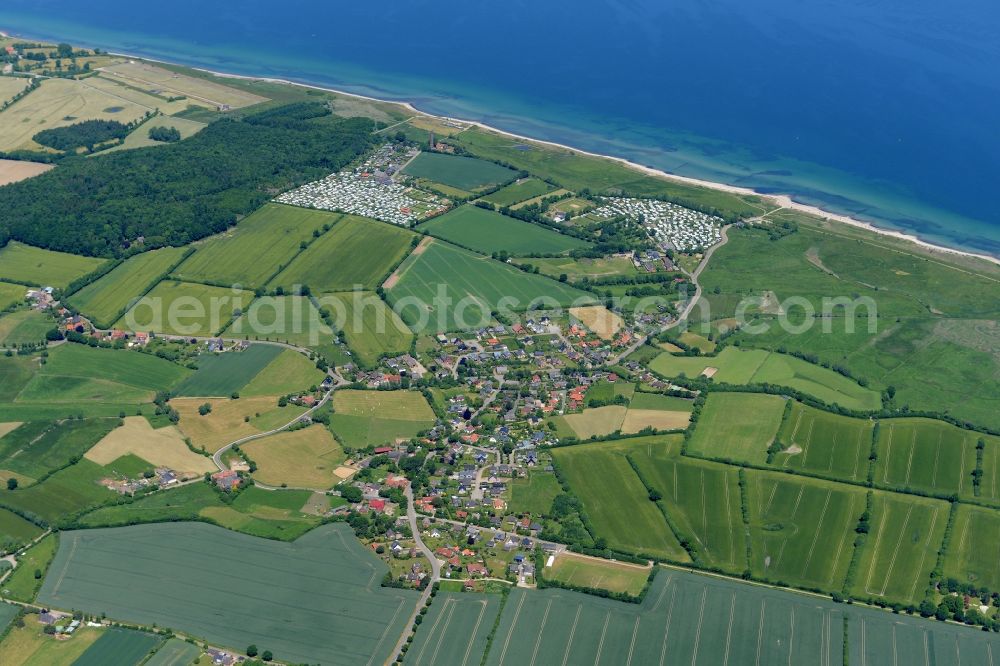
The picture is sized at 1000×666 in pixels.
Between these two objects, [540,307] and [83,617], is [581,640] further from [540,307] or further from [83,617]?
[540,307]

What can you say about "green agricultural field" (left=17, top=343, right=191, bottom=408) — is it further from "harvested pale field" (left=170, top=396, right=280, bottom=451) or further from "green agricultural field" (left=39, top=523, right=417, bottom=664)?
"green agricultural field" (left=39, top=523, right=417, bottom=664)

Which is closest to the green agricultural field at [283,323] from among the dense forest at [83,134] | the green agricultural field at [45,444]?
the green agricultural field at [45,444]

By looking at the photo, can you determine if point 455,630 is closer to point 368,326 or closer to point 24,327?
point 368,326

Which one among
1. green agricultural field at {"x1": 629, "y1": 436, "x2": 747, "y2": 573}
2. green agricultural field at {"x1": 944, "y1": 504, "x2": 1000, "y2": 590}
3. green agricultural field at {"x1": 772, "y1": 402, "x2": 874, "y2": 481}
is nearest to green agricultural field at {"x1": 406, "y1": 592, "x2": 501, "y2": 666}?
green agricultural field at {"x1": 629, "y1": 436, "x2": 747, "y2": 573}

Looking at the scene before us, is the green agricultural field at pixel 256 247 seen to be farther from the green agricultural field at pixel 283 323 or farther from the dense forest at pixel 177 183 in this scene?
the green agricultural field at pixel 283 323

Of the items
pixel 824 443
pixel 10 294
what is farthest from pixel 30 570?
pixel 824 443

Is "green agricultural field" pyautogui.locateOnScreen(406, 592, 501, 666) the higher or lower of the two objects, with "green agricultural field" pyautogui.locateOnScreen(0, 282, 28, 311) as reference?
lower

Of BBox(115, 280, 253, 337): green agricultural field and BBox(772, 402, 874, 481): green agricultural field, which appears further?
BBox(115, 280, 253, 337): green agricultural field
